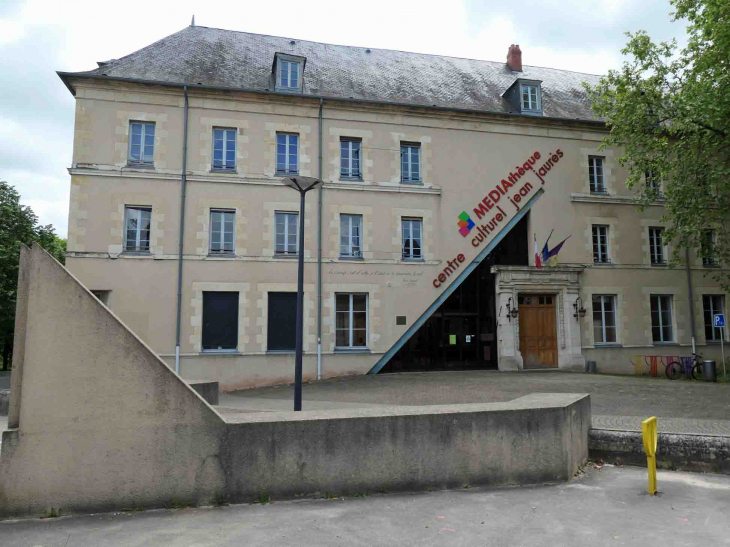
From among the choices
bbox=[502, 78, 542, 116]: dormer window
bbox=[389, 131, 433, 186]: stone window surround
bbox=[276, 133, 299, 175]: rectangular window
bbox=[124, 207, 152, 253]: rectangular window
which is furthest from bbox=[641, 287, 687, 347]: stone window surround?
bbox=[124, 207, 152, 253]: rectangular window

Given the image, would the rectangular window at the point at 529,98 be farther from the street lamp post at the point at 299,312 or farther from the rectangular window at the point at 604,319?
the street lamp post at the point at 299,312

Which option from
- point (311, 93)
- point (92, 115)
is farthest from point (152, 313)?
point (311, 93)

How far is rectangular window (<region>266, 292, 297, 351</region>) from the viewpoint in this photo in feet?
56.3

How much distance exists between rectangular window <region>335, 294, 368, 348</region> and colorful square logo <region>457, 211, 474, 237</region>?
414 cm

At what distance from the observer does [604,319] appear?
65.3 feet

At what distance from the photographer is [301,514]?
4750 millimetres

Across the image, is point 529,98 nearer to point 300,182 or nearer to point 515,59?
point 515,59

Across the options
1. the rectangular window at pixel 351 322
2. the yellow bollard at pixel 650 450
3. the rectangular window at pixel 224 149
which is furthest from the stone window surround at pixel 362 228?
the yellow bollard at pixel 650 450

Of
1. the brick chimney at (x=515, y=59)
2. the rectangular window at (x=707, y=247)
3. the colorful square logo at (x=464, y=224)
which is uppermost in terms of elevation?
the brick chimney at (x=515, y=59)

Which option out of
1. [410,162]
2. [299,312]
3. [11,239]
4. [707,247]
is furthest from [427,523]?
[11,239]

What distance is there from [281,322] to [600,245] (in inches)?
477

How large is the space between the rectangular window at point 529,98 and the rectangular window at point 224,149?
35.4 feet

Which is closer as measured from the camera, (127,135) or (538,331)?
(127,135)

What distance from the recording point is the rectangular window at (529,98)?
20406mm
